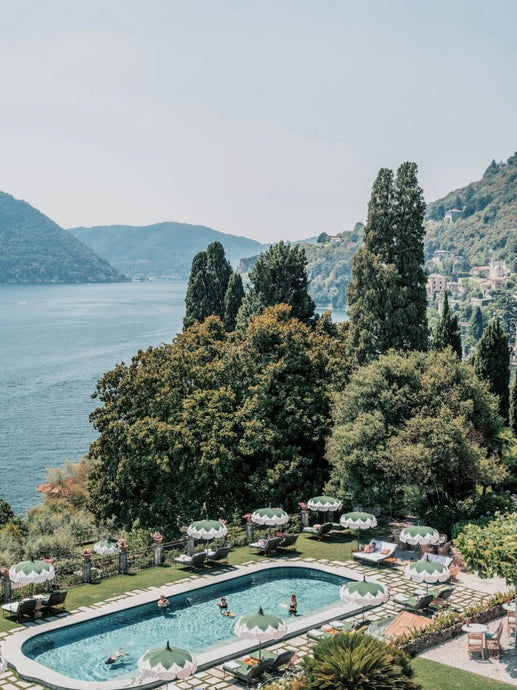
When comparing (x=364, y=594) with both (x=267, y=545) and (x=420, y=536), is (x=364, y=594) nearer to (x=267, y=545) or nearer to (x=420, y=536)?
(x=420, y=536)

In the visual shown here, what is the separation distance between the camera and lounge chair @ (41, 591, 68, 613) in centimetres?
2508

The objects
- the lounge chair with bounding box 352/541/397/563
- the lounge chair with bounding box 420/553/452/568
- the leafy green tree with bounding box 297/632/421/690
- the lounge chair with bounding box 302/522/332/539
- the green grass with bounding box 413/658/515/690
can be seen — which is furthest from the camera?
the lounge chair with bounding box 302/522/332/539

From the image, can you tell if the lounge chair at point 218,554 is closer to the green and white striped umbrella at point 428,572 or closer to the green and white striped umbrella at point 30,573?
the green and white striped umbrella at point 30,573

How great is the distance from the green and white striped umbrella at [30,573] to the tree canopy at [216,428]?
9439 millimetres

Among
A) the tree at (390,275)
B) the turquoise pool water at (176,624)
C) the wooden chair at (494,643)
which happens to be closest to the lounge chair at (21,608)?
the turquoise pool water at (176,624)

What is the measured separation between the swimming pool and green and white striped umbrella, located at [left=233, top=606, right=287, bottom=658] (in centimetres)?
212

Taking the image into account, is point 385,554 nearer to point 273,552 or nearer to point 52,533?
point 273,552

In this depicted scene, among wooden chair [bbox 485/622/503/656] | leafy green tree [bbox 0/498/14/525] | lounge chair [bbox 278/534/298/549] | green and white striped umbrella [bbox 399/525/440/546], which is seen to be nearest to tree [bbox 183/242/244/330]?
leafy green tree [bbox 0/498/14/525]

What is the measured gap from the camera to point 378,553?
98.8ft

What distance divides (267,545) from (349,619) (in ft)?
22.2

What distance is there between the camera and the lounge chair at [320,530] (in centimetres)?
3312

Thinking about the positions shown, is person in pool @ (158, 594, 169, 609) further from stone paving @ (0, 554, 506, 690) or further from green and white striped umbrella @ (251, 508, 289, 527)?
green and white striped umbrella @ (251, 508, 289, 527)

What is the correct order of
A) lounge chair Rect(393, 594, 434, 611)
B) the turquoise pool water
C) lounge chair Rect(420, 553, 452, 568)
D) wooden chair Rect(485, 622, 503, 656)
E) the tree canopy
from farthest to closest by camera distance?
the tree canopy
lounge chair Rect(420, 553, 452, 568)
lounge chair Rect(393, 594, 434, 611)
the turquoise pool water
wooden chair Rect(485, 622, 503, 656)

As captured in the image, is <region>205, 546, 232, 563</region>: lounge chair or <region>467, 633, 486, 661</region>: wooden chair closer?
<region>467, 633, 486, 661</region>: wooden chair
